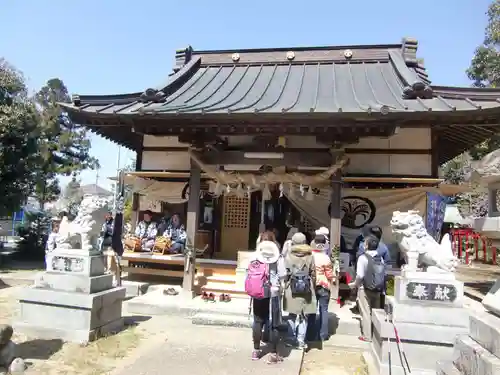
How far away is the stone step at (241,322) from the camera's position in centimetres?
694

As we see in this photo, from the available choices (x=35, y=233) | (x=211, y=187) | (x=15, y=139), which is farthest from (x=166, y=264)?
(x=35, y=233)

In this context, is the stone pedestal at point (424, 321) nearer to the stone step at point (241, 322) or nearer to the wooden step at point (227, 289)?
the stone step at point (241, 322)

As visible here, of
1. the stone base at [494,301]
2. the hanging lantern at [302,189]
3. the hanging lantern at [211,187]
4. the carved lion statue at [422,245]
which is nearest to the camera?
the stone base at [494,301]

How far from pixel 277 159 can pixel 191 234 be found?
2594 millimetres

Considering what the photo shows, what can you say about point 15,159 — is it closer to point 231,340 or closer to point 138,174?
point 138,174

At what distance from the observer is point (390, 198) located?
9.59 m

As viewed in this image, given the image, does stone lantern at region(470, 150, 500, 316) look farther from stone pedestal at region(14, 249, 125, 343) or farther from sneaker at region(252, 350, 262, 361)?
stone pedestal at region(14, 249, 125, 343)

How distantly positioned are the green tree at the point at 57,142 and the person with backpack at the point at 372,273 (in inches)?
633

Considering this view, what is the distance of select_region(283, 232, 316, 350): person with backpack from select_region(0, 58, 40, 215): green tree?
38.1ft

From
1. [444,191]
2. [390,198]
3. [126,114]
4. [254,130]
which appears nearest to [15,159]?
[126,114]

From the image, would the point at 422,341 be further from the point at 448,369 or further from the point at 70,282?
the point at 70,282

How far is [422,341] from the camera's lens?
488cm

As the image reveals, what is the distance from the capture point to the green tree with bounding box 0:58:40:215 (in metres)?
13.1

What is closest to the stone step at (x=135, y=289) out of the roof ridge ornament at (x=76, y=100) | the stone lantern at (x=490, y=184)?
the roof ridge ornament at (x=76, y=100)
